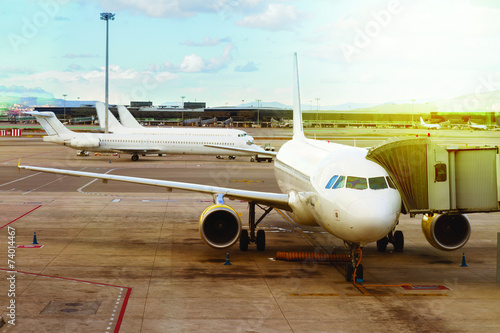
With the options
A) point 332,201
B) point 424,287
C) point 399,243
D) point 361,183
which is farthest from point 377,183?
point 399,243

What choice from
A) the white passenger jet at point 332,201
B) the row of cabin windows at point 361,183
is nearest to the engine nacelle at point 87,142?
→ the white passenger jet at point 332,201

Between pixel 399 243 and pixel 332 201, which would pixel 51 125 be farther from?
pixel 332 201

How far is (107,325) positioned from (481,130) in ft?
450

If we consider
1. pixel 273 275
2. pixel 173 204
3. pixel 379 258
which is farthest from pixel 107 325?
pixel 173 204

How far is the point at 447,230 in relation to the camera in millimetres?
21922

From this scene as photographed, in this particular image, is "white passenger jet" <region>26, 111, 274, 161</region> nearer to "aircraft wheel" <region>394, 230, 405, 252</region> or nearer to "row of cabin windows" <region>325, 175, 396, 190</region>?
"aircraft wheel" <region>394, 230, 405, 252</region>

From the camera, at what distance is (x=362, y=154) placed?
21.0m

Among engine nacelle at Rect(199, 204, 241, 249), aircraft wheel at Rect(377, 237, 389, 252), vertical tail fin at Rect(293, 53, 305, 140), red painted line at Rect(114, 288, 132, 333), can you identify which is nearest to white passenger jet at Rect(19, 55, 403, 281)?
engine nacelle at Rect(199, 204, 241, 249)

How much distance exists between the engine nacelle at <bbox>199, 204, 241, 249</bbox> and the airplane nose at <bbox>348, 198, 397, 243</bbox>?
514 cm

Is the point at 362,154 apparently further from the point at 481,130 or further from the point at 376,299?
the point at 481,130

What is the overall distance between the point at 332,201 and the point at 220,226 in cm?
489

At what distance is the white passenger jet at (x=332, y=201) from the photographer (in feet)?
58.2

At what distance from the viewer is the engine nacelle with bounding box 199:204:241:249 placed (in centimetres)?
2155

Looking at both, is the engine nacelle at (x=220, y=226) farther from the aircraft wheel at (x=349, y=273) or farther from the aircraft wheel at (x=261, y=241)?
the aircraft wheel at (x=349, y=273)
